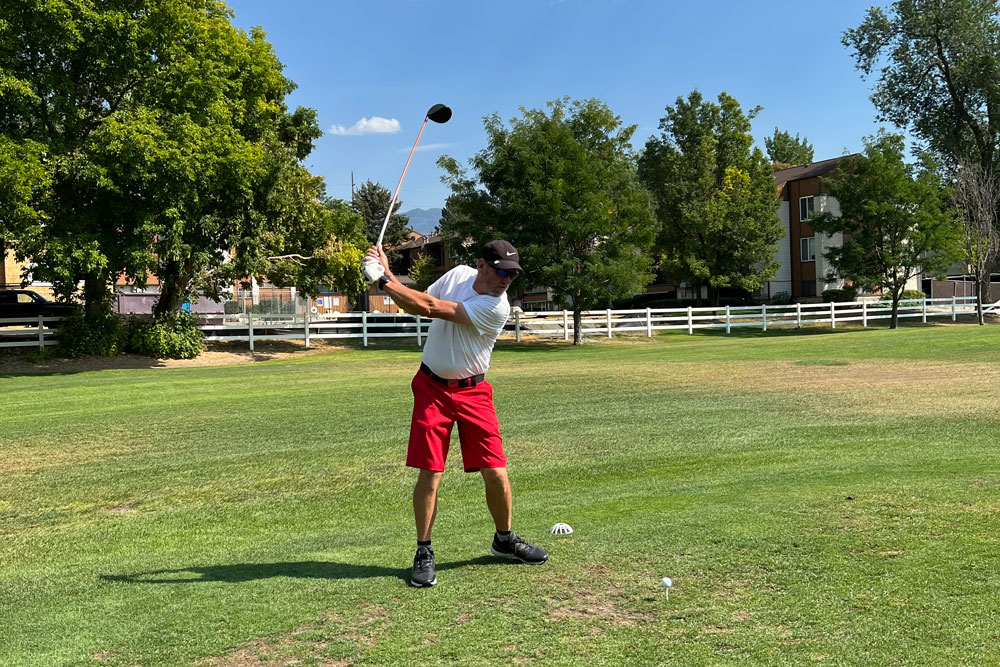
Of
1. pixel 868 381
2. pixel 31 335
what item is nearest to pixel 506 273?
pixel 868 381

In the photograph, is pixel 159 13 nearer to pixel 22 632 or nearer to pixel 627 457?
pixel 627 457

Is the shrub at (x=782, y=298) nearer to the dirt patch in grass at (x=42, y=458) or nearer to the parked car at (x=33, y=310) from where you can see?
the parked car at (x=33, y=310)

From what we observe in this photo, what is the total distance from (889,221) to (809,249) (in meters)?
14.9

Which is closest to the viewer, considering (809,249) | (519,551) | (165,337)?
(519,551)

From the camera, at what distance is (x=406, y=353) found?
30500 mm

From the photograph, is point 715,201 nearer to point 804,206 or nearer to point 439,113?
point 804,206

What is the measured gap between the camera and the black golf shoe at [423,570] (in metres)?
4.57

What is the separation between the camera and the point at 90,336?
87.3 ft

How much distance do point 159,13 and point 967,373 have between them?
23065mm

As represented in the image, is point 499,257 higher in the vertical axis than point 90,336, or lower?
higher

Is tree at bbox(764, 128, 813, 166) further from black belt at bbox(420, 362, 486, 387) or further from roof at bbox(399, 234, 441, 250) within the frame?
black belt at bbox(420, 362, 486, 387)

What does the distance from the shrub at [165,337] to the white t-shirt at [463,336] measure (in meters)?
24.8

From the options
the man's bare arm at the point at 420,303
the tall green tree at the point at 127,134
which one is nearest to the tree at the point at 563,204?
the tall green tree at the point at 127,134

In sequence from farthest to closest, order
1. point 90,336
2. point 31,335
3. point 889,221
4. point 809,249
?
point 809,249 → point 889,221 → point 31,335 → point 90,336
